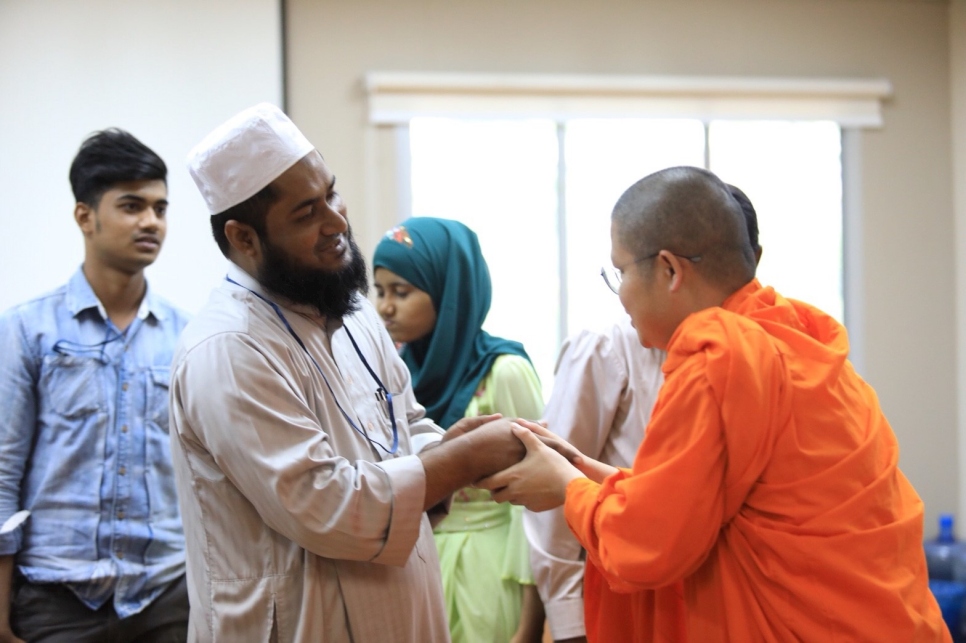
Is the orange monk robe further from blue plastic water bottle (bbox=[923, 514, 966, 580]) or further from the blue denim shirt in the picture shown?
blue plastic water bottle (bbox=[923, 514, 966, 580])

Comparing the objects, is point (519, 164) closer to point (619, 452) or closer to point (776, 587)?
point (619, 452)

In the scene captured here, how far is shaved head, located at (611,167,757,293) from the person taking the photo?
4.67 feet

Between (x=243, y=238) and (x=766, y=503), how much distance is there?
106 centimetres

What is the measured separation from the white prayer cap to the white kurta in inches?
7.7

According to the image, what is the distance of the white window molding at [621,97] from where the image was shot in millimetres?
4348

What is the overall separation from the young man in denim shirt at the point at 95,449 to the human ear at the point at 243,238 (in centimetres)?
96

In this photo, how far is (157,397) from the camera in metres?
2.47

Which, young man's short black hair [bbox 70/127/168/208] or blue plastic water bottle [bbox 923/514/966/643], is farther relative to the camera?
blue plastic water bottle [bbox 923/514/966/643]

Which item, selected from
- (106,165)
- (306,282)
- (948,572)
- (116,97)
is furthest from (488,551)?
(948,572)

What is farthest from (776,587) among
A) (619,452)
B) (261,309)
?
(261,309)

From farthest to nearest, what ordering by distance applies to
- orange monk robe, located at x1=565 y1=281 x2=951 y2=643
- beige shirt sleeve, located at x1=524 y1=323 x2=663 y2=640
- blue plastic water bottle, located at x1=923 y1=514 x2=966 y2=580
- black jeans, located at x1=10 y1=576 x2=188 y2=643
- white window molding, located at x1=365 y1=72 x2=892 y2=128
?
blue plastic water bottle, located at x1=923 y1=514 x2=966 y2=580 < white window molding, located at x1=365 y1=72 x2=892 y2=128 < black jeans, located at x1=10 y1=576 x2=188 y2=643 < beige shirt sleeve, located at x1=524 y1=323 x2=663 y2=640 < orange monk robe, located at x1=565 y1=281 x2=951 y2=643

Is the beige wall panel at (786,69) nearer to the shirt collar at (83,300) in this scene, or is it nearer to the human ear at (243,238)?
the shirt collar at (83,300)

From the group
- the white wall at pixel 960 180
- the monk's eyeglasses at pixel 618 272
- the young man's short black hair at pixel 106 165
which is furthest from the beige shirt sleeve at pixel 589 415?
the white wall at pixel 960 180

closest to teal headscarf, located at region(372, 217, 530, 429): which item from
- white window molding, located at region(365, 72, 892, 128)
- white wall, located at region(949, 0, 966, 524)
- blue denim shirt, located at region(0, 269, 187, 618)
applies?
blue denim shirt, located at region(0, 269, 187, 618)
